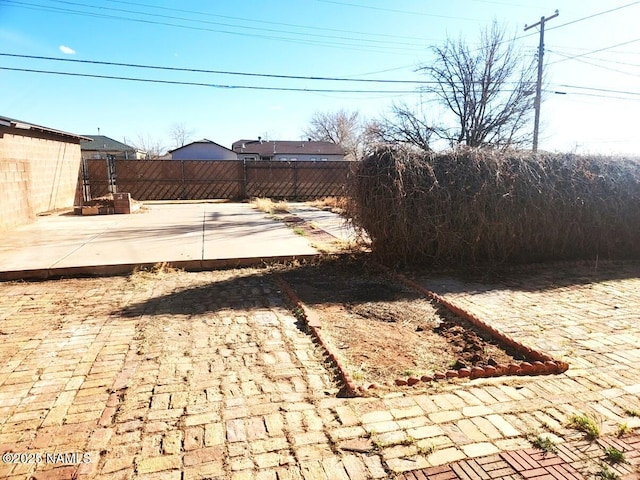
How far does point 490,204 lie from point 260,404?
176 inches

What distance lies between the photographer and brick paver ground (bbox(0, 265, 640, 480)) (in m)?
1.91

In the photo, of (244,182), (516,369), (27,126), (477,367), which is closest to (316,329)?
(477,367)

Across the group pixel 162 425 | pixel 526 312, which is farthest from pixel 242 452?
pixel 526 312

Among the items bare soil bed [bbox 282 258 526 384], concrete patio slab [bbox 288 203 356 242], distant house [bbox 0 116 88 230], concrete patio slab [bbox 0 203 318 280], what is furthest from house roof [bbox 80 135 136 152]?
bare soil bed [bbox 282 258 526 384]

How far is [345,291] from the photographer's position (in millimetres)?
4836

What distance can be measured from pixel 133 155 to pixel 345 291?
135 ft

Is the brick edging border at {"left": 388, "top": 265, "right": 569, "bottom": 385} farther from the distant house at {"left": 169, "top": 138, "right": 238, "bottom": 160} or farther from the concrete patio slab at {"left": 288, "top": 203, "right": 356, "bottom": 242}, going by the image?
the distant house at {"left": 169, "top": 138, "right": 238, "bottom": 160}

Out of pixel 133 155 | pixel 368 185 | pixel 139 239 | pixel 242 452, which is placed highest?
pixel 133 155

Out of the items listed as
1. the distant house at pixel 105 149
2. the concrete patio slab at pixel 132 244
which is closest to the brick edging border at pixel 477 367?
the concrete patio slab at pixel 132 244

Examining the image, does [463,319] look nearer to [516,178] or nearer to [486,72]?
[516,178]

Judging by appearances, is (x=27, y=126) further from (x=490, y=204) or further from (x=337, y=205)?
(x=490, y=204)

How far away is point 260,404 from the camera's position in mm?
2373

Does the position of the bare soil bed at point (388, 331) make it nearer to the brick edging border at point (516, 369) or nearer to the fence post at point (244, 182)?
the brick edging border at point (516, 369)

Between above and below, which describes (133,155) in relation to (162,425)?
above
